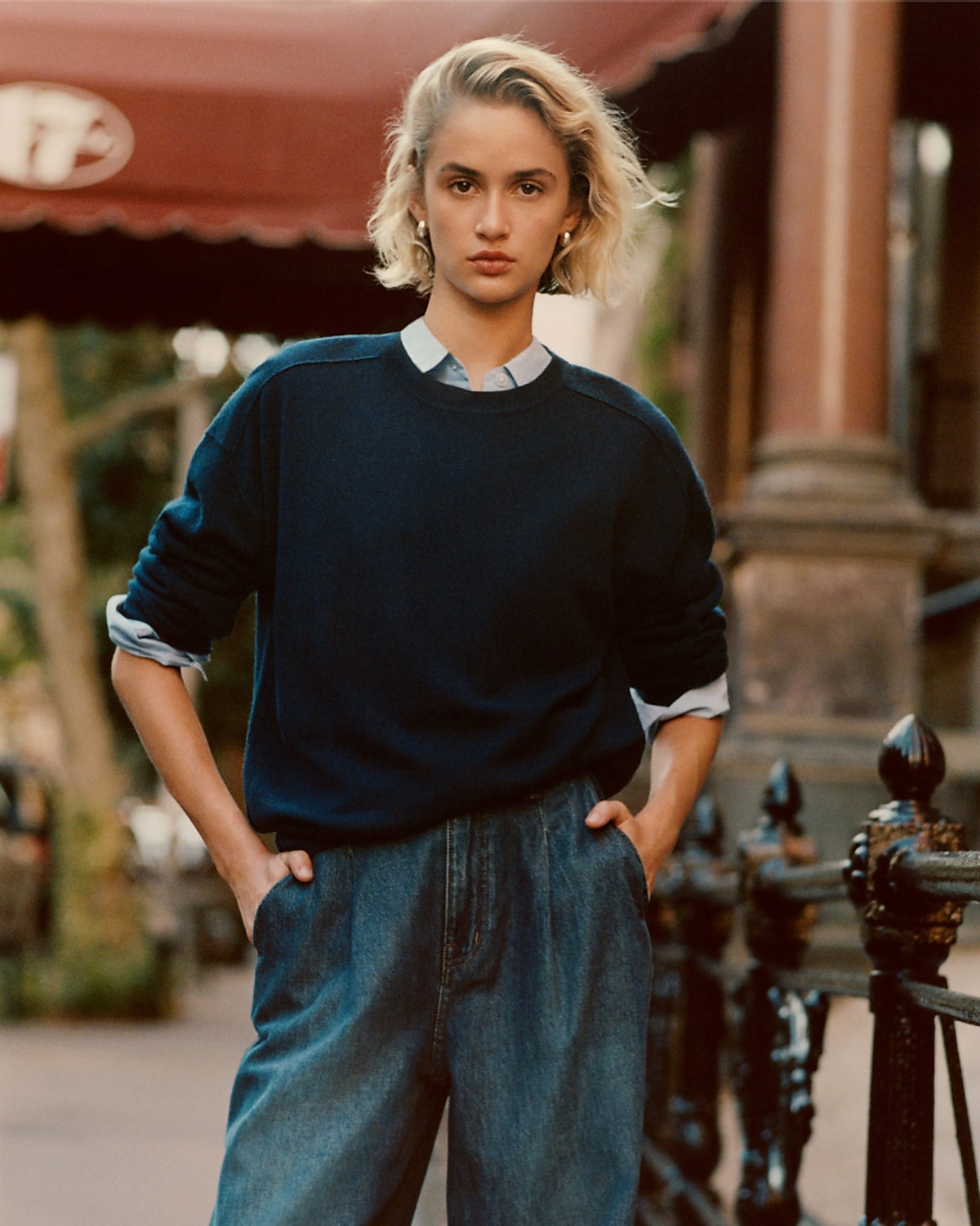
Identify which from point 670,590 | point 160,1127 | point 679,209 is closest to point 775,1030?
point 670,590

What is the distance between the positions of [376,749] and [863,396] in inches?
231

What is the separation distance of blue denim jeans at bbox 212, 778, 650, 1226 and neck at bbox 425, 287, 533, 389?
55 cm

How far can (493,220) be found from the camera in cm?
236

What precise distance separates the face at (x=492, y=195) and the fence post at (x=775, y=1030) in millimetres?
1927

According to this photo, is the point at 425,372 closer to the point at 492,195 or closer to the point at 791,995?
the point at 492,195

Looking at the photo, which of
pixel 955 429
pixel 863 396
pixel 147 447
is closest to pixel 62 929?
pixel 955 429

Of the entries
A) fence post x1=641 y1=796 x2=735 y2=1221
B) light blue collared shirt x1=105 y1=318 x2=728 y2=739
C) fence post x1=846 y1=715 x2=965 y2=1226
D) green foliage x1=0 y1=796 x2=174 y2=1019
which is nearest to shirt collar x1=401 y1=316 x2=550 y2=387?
light blue collared shirt x1=105 y1=318 x2=728 y2=739

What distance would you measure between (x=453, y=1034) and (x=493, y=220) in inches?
37.4

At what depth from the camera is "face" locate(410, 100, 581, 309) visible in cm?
237

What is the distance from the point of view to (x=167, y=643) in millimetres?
2396

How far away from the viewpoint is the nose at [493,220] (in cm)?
236

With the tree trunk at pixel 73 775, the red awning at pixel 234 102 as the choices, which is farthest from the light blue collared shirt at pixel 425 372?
the tree trunk at pixel 73 775

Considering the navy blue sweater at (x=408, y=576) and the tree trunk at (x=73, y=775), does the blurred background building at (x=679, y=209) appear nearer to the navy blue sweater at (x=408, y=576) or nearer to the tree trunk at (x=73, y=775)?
Result: the navy blue sweater at (x=408, y=576)

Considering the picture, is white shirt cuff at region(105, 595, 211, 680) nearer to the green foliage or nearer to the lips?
the lips
